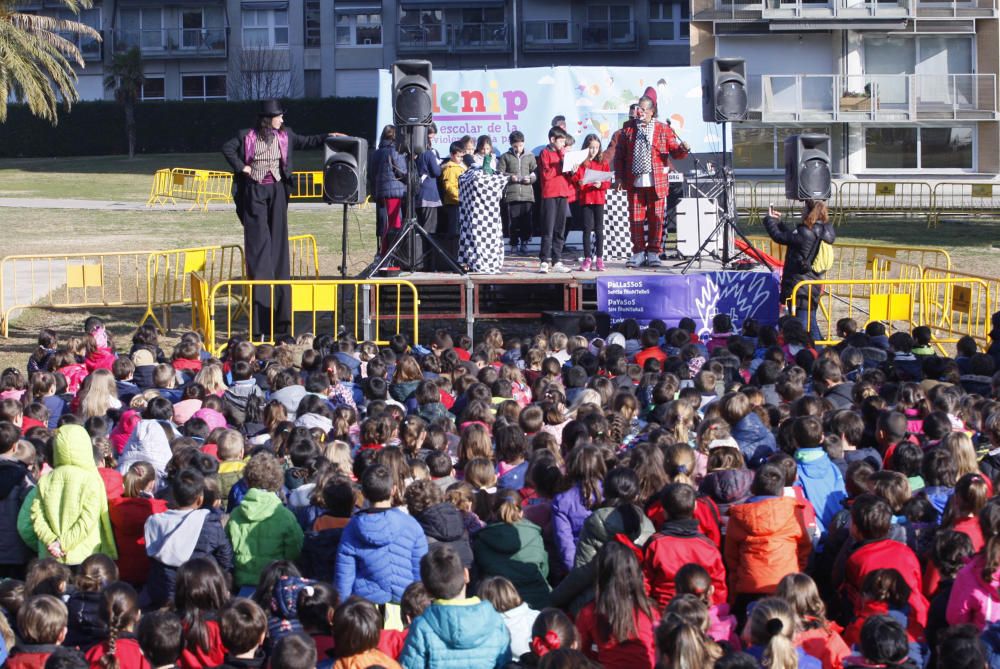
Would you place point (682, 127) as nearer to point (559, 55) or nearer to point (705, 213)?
point (705, 213)

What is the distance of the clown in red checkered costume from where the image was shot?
48.3 feet

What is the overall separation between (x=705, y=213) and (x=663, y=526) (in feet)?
31.5

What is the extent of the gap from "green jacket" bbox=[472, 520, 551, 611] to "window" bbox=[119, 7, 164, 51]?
55516 mm

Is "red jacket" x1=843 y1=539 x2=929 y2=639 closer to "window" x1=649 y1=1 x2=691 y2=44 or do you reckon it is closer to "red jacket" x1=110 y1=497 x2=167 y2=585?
"red jacket" x1=110 y1=497 x2=167 y2=585

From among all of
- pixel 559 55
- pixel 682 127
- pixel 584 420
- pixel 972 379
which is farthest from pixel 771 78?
pixel 584 420

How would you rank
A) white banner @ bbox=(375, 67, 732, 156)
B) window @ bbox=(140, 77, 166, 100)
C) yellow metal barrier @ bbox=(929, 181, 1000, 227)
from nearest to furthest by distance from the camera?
white banner @ bbox=(375, 67, 732, 156) → yellow metal barrier @ bbox=(929, 181, 1000, 227) → window @ bbox=(140, 77, 166, 100)

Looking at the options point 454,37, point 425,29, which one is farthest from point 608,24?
point 425,29

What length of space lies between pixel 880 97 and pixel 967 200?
4.88m

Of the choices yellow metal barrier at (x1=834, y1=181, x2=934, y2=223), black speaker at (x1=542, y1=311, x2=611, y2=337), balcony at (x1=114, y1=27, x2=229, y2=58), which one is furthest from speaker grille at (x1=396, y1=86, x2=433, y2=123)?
balcony at (x1=114, y1=27, x2=229, y2=58)

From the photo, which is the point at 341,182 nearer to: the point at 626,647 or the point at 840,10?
the point at 626,647

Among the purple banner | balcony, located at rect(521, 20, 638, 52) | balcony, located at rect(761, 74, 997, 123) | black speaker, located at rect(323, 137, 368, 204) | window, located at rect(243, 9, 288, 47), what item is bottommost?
the purple banner

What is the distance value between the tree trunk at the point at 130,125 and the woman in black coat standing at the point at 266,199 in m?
38.9

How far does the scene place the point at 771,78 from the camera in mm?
38812

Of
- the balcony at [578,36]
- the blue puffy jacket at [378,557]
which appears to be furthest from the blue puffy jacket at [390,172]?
the balcony at [578,36]
